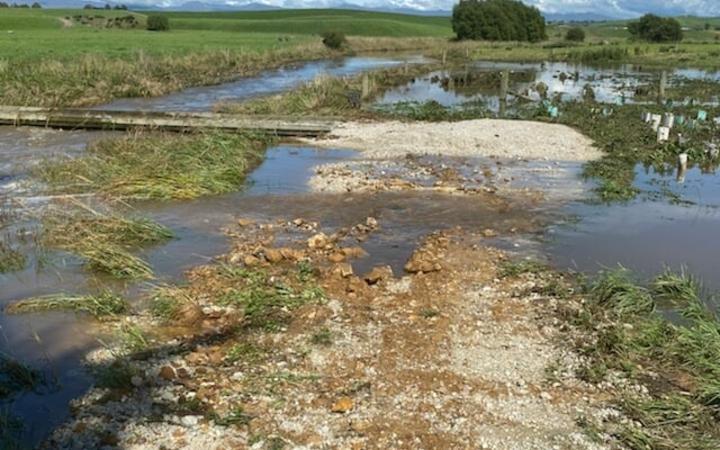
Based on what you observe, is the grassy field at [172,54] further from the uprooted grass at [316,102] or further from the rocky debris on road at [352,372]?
the rocky debris on road at [352,372]

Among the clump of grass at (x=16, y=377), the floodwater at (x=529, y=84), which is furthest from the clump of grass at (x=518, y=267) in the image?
the floodwater at (x=529, y=84)

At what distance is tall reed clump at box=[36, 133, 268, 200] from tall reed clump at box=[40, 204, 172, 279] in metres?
1.86

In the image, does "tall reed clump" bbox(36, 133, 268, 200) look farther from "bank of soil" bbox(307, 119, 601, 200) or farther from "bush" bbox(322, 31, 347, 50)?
"bush" bbox(322, 31, 347, 50)

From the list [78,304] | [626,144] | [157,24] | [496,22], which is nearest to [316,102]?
[626,144]

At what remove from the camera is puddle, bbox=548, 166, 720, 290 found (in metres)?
9.98

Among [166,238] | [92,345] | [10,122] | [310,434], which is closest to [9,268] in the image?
[166,238]

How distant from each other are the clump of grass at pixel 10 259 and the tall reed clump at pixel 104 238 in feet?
1.55

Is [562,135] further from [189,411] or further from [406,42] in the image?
[406,42]

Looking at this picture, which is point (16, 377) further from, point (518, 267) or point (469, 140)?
point (469, 140)

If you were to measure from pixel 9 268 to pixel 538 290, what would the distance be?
745cm

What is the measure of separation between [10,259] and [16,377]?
3.97 metres

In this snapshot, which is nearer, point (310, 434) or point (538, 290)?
point (310, 434)

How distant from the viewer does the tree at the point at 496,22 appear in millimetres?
85375

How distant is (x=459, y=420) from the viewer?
5645mm
